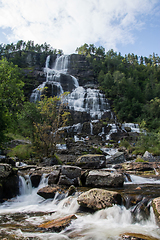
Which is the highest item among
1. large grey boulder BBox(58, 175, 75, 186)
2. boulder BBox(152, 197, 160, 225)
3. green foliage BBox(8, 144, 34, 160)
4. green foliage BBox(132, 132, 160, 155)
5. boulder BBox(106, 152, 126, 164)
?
green foliage BBox(132, 132, 160, 155)

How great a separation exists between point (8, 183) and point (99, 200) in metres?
4.07

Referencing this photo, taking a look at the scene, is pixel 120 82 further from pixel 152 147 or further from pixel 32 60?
pixel 32 60

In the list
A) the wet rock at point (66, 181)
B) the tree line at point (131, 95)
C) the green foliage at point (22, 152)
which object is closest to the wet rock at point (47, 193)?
the wet rock at point (66, 181)

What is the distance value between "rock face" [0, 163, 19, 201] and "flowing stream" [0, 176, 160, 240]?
510 millimetres

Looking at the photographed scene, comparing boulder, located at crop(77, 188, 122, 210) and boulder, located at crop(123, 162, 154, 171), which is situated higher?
boulder, located at crop(123, 162, 154, 171)

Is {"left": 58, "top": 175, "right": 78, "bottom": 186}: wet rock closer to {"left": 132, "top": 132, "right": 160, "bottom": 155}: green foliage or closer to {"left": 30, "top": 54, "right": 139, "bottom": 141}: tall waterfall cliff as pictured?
{"left": 132, "top": 132, "right": 160, "bottom": 155}: green foliage

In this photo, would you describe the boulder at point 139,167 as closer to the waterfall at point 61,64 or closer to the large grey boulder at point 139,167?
the large grey boulder at point 139,167

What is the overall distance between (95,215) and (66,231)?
3.64ft

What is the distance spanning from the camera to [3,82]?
1007 cm

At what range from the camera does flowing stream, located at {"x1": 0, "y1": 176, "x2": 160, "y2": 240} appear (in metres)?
3.68

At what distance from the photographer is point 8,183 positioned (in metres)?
6.69

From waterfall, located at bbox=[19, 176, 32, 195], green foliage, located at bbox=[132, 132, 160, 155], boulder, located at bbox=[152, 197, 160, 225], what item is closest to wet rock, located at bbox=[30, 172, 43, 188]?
waterfall, located at bbox=[19, 176, 32, 195]

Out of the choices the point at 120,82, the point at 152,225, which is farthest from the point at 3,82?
the point at 120,82

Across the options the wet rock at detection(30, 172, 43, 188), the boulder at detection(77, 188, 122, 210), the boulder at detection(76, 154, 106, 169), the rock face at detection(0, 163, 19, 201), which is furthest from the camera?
the boulder at detection(76, 154, 106, 169)
